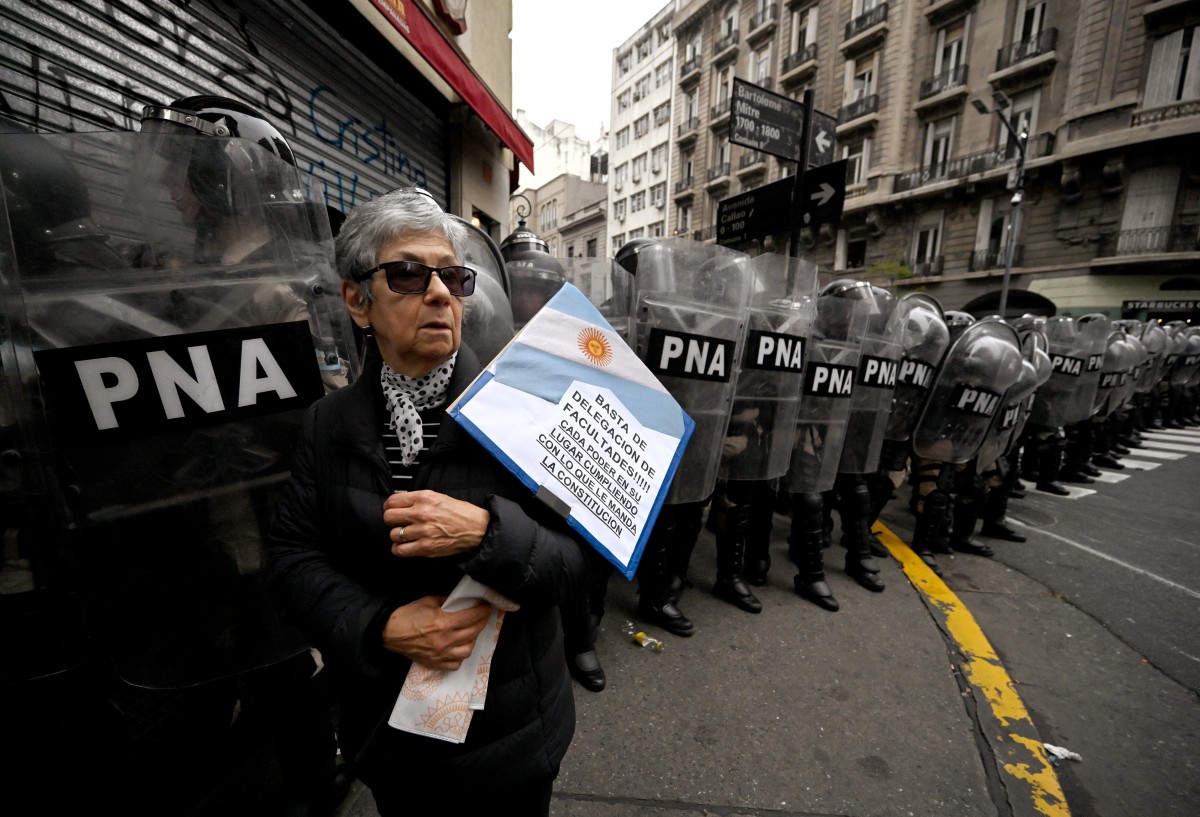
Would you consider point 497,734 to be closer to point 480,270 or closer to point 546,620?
point 546,620

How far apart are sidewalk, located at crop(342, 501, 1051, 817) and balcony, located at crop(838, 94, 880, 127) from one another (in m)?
25.5

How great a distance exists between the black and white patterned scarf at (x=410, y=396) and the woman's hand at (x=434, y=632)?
32cm

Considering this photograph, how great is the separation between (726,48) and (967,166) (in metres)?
18.5

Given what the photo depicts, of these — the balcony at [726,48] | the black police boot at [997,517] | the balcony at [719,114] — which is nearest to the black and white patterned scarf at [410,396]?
the black police boot at [997,517]

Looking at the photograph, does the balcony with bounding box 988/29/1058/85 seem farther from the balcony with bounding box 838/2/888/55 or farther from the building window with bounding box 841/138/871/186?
the balcony with bounding box 838/2/888/55

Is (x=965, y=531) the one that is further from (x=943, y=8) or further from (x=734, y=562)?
(x=943, y=8)

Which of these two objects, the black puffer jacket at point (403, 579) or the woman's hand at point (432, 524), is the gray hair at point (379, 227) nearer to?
the black puffer jacket at point (403, 579)

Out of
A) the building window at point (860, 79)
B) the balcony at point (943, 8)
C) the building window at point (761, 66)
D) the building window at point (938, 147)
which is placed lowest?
the building window at point (938, 147)

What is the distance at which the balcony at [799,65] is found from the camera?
80.2 feet

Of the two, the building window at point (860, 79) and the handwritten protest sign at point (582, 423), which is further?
the building window at point (860, 79)

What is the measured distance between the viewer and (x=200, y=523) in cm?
133

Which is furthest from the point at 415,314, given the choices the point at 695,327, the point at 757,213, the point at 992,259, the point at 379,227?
the point at 992,259

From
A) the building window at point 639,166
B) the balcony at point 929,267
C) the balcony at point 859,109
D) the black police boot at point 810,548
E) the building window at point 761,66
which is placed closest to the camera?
the black police boot at point 810,548

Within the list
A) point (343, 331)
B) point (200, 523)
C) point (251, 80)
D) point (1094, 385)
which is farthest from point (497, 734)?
point (1094, 385)
